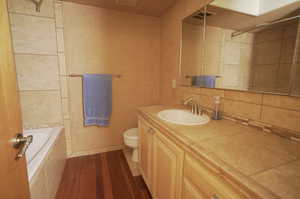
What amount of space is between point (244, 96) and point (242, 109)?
96 millimetres

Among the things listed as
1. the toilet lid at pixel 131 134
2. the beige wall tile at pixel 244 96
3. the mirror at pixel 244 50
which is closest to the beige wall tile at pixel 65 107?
the toilet lid at pixel 131 134

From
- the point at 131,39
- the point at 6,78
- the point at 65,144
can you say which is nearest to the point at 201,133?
the point at 6,78

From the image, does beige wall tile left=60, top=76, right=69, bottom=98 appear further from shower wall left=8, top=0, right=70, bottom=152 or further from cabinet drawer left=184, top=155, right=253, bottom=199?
cabinet drawer left=184, top=155, right=253, bottom=199

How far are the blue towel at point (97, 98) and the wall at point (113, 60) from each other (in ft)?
0.33

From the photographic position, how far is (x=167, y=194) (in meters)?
0.96

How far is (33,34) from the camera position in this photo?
5.48 ft

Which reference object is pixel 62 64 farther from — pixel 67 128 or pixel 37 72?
pixel 67 128

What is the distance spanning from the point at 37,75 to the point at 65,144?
3.32 ft

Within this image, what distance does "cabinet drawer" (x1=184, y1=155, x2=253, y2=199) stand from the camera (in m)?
0.49

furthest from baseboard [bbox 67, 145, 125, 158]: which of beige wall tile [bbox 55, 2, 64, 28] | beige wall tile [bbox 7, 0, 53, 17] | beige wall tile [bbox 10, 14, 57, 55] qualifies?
beige wall tile [bbox 7, 0, 53, 17]

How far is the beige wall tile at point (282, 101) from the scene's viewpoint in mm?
720

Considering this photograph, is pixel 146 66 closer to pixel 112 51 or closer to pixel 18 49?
pixel 112 51

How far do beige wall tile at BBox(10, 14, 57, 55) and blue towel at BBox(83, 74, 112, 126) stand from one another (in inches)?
22.7

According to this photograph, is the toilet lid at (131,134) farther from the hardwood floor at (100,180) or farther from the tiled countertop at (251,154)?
the tiled countertop at (251,154)
